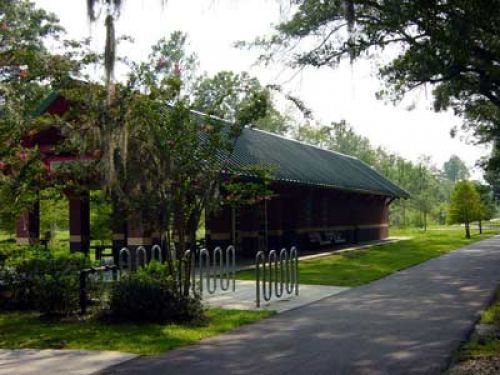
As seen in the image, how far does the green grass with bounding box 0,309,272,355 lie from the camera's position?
8.34 meters

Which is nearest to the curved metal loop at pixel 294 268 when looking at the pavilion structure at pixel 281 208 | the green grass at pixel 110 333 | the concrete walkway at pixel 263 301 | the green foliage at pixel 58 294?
the concrete walkway at pixel 263 301

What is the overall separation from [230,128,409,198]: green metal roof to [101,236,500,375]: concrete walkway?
21.5 ft

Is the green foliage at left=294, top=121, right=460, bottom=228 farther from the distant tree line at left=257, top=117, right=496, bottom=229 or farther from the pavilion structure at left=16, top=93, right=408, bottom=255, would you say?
the pavilion structure at left=16, top=93, right=408, bottom=255

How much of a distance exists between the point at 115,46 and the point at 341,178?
2396 centimetres

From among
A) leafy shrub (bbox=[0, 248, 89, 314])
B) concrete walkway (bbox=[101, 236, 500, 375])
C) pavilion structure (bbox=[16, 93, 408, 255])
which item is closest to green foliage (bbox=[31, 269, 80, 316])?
leafy shrub (bbox=[0, 248, 89, 314])

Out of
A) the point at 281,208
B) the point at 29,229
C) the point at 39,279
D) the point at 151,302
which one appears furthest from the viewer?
the point at 281,208

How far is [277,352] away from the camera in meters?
7.79

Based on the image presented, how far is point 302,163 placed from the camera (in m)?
27.1

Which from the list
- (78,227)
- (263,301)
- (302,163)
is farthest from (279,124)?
(263,301)

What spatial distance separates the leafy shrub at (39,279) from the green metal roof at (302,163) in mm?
6864

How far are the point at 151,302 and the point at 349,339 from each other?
10.9 feet

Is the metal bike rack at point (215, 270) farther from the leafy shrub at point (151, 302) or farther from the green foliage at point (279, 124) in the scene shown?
the green foliage at point (279, 124)

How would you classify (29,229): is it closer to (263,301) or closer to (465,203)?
(263,301)

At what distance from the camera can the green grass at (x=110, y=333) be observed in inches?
328
